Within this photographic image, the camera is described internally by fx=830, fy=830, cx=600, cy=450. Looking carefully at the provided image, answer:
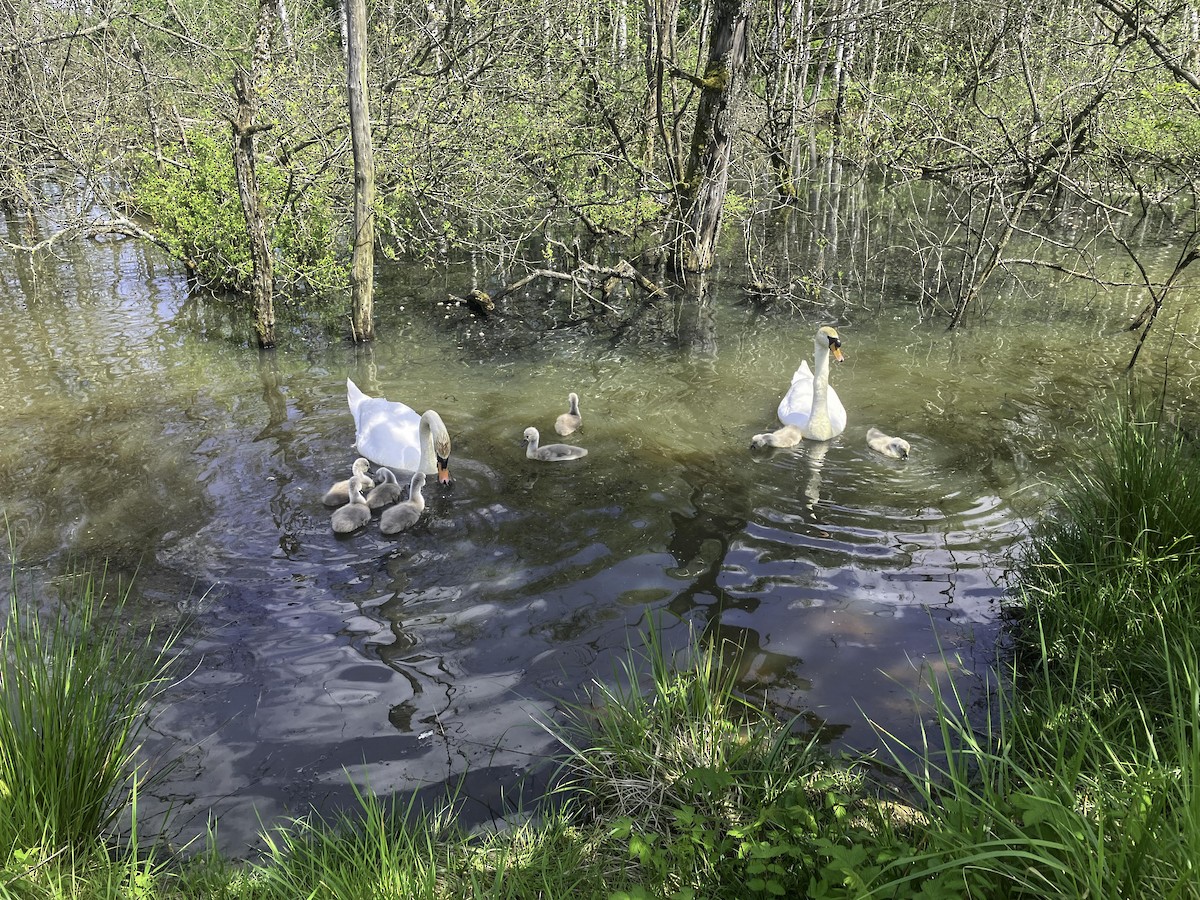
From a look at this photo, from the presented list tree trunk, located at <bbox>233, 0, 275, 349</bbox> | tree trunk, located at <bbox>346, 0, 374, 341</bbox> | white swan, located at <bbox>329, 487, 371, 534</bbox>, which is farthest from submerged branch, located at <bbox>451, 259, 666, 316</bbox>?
white swan, located at <bbox>329, 487, 371, 534</bbox>

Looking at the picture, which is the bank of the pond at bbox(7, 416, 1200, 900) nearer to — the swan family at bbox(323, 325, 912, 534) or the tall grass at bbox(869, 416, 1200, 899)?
the tall grass at bbox(869, 416, 1200, 899)

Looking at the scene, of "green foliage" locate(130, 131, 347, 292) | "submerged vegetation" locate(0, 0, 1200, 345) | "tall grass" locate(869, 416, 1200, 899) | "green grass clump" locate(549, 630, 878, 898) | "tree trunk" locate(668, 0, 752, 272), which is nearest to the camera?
"tall grass" locate(869, 416, 1200, 899)

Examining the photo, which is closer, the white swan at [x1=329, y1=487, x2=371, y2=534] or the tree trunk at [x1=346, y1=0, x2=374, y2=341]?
the white swan at [x1=329, y1=487, x2=371, y2=534]

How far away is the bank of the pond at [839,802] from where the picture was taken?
2480mm

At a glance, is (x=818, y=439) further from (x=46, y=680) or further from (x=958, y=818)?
(x=46, y=680)

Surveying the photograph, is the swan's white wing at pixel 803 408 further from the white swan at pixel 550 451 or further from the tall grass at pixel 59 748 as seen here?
the tall grass at pixel 59 748

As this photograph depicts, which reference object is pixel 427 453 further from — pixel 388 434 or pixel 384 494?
pixel 384 494

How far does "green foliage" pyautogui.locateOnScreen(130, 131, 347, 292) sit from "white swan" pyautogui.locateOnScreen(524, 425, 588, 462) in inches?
219

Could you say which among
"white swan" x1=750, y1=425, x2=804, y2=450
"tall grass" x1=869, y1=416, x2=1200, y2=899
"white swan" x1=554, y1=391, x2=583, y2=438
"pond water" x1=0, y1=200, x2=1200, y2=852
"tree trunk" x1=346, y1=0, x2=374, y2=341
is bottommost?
"pond water" x1=0, y1=200, x2=1200, y2=852

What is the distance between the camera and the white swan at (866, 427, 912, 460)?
7.58 metres

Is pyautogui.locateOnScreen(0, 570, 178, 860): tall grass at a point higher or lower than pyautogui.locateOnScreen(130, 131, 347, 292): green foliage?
lower

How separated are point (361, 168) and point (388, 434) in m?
4.20

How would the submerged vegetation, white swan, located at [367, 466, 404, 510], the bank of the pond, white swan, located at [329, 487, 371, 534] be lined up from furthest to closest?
the submerged vegetation, white swan, located at [367, 466, 404, 510], white swan, located at [329, 487, 371, 534], the bank of the pond

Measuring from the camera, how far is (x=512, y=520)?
6.75 meters
